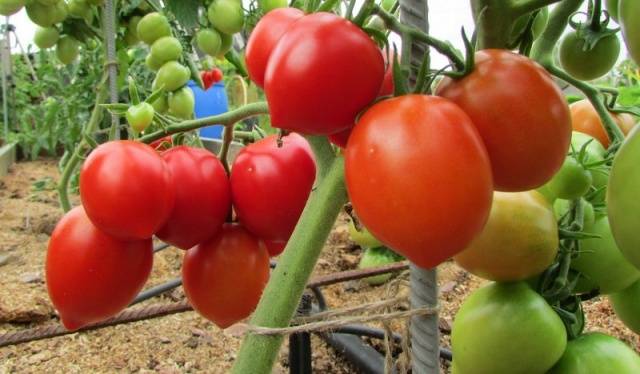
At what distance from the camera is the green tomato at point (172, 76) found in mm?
1073

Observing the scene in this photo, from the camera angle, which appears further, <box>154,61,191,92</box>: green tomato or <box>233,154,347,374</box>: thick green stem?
<box>154,61,191,92</box>: green tomato

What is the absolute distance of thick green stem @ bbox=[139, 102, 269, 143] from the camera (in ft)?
1.46

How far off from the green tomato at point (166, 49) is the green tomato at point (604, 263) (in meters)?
0.85

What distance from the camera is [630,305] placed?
541 mm

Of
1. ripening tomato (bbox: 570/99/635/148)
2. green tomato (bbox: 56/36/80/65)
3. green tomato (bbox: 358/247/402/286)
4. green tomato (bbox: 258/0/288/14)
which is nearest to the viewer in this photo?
ripening tomato (bbox: 570/99/635/148)

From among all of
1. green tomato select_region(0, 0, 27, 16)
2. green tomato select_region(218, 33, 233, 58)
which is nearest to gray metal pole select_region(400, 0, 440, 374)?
green tomato select_region(218, 33, 233, 58)

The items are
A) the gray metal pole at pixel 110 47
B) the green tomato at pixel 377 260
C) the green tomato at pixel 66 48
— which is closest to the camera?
the gray metal pole at pixel 110 47

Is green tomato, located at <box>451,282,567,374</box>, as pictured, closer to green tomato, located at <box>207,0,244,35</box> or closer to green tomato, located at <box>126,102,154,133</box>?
green tomato, located at <box>126,102,154,133</box>

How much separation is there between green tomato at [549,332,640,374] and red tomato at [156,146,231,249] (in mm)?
325

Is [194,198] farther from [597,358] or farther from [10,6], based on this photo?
[10,6]

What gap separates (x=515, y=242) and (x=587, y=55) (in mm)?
197

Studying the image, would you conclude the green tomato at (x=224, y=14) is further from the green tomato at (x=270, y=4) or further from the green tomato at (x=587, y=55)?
the green tomato at (x=587, y=55)

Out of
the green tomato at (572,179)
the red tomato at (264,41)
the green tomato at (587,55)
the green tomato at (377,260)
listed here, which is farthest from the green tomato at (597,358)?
the green tomato at (377,260)

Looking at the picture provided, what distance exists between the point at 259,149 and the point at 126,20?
0.93 m
